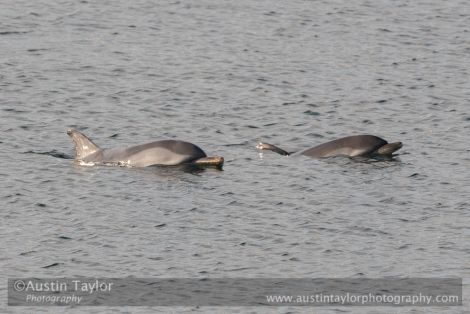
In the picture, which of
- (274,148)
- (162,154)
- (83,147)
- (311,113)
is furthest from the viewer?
(311,113)

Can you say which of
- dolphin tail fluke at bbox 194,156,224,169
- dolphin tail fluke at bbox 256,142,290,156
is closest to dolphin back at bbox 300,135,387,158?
dolphin tail fluke at bbox 256,142,290,156

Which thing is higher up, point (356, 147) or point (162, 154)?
point (162, 154)

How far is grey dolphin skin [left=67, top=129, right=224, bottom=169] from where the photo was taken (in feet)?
120

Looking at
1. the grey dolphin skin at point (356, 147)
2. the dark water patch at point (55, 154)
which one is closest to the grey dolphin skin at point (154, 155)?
the dark water patch at point (55, 154)

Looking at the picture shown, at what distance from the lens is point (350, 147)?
38.2 metres

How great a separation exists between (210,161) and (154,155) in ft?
5.15

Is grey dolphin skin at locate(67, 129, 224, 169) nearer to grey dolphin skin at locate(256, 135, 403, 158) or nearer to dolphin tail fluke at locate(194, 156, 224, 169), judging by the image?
dolphin tail fluke at locate(194, 156, 224, 169)

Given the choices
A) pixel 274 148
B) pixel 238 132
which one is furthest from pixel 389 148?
pixel 238 132

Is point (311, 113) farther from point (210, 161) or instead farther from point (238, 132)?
point (210, 161)

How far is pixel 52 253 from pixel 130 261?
1822mm

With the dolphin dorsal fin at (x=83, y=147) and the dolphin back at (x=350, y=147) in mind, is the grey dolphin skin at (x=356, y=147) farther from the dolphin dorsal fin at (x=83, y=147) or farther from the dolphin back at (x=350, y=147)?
the dolphin dorsal fin at (x=83, y=147)

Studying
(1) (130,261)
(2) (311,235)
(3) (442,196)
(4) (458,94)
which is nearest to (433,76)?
(4) (458,94)

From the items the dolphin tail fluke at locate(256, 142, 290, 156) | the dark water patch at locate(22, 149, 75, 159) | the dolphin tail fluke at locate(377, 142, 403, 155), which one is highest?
the dolphin tail fluke at locate(377, 142, 403, 155)

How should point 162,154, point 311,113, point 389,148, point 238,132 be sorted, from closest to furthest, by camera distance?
point 162,154, point 389,148, point 238,132, point 311,113
